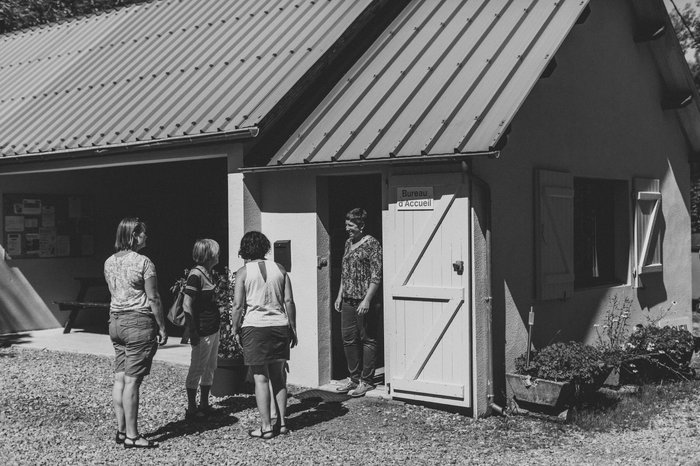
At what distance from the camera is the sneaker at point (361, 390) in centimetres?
860

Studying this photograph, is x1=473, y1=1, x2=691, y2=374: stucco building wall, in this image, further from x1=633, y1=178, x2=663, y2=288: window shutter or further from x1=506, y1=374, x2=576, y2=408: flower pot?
x1=506, y1=374, x2=576, y2=408: flower pot

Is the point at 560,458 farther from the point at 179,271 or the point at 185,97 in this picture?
the point at 179,271

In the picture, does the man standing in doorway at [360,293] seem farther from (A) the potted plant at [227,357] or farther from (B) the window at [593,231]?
(B) the window at [593,231]

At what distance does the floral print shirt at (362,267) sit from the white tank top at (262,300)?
1.53 metres

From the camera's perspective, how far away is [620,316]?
9.90 metres

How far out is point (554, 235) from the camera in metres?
9.27

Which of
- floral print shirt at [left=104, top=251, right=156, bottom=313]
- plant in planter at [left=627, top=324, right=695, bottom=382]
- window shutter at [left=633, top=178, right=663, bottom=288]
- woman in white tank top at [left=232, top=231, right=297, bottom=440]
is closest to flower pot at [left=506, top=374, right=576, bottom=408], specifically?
plant in planter at [left=627, top=324, right=695, bottom=382]

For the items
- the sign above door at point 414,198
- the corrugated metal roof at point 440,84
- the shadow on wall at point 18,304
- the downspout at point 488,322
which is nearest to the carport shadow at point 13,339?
the shadow on wall at point 18,304

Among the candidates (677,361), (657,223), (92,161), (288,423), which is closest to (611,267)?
(657,223)

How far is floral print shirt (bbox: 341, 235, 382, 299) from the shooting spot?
8.45m

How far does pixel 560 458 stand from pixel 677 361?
368 cm

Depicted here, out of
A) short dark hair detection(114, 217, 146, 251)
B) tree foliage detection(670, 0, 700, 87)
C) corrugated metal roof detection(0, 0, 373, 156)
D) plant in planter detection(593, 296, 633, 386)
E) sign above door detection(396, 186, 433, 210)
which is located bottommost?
plant in planter detection(593, 296, 633, 386)

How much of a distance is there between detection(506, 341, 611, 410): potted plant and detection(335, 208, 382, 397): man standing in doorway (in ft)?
4.65

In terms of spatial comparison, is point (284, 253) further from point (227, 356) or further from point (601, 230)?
point (601, 230)
